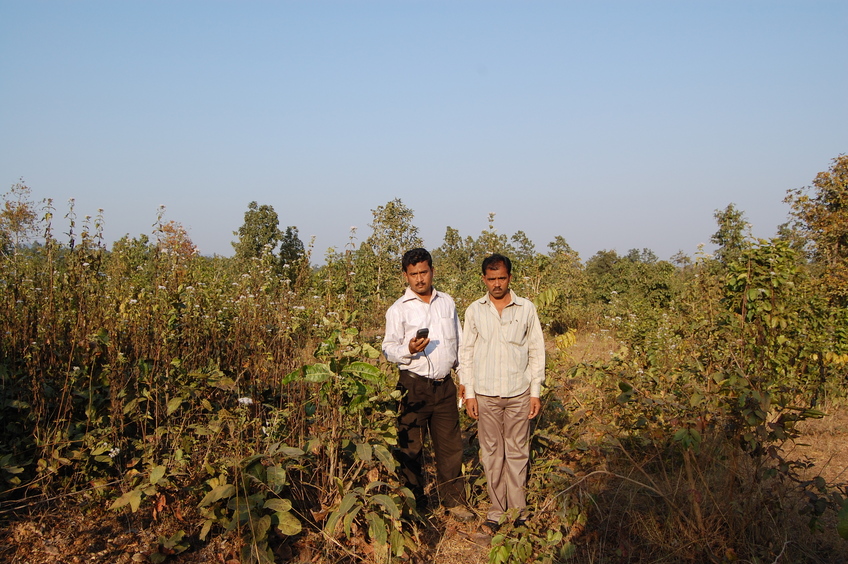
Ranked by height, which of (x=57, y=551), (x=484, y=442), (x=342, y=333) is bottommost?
(x=57, y=551)

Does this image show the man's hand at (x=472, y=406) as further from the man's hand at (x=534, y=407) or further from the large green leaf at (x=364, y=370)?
the large green leaf at (x=364, y=370)

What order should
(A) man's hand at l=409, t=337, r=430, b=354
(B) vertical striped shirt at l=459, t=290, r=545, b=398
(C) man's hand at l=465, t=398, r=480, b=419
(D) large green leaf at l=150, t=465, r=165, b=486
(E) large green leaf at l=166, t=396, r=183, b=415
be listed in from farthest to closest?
(C) man's hand at l=465, t=398, r=480, b=419
(B) vertical striped shirt at l=459, t=290, r=545, b=398
(A) man's hand at l=409, t=337, r=430, b=354
(E) large green leaf at l=166, t=396, r=183, b=415
(D) large green leaf at l=150, t=465, r=165, b=486

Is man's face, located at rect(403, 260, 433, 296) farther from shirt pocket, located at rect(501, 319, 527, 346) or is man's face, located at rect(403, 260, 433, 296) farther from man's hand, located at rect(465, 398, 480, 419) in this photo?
man's hand, located at rect(465, 398, 480, 419)

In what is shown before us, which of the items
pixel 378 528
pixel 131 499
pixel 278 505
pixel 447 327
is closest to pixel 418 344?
pixel 447 327

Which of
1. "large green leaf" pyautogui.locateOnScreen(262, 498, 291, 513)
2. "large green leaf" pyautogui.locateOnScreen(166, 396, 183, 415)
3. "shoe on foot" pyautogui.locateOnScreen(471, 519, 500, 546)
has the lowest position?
"shoe on foot" pyautogui.locateOnScreen(471, 519, 500, 546)

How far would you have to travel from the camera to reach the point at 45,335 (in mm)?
Answer: 3496

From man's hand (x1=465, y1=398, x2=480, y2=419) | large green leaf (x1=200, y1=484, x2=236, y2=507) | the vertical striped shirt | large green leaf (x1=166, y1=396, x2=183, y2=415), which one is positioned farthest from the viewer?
man's hand (x1=465, y1=398, x2=480, y2=419)

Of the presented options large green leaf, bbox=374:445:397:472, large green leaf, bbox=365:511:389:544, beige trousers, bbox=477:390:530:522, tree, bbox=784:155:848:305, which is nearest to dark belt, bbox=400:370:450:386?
beige trousers, bbox=477:390:530:522

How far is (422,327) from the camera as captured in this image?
3678 mm

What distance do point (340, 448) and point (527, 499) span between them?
129cm

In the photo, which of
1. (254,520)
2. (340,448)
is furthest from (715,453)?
(254,520)

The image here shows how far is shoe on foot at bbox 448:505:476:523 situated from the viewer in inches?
146

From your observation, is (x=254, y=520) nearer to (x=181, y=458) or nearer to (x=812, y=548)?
(x=181, y=458)

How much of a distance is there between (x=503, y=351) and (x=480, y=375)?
0.70ft
